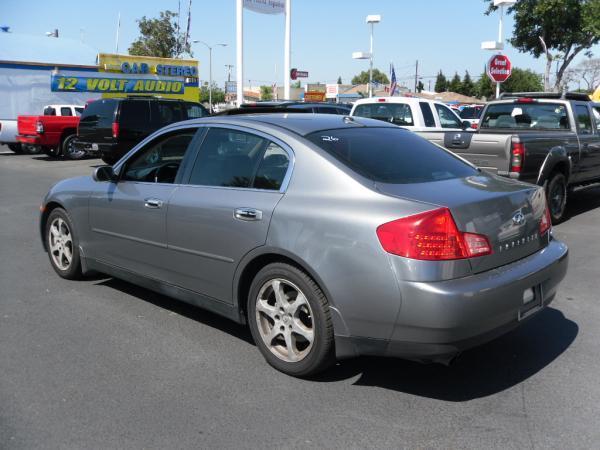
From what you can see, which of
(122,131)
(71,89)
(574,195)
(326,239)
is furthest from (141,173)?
(71,89)

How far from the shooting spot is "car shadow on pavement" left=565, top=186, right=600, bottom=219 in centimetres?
1015

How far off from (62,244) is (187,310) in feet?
5.36

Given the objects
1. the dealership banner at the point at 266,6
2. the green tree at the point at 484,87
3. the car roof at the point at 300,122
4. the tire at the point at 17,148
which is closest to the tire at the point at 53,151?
the tire at the point at 17,148

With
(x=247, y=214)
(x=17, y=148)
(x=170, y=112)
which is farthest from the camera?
(x=17, y=148)

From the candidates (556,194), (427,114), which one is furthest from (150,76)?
(556,194)

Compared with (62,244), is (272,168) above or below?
above

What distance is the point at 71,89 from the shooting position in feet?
92.5

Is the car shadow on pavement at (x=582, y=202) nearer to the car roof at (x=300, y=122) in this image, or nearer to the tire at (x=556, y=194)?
the tire at (x=556, y=194)

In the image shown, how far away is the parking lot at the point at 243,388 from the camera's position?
312 cm

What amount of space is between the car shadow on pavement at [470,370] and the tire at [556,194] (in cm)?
451

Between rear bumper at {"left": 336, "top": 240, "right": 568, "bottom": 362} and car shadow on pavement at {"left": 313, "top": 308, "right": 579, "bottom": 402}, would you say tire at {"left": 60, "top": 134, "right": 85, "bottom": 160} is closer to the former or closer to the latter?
car shadow on pavement at {"left": 313, "top": 308, "right": 579, "bottom": 402}

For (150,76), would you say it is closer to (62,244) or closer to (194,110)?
(194,110)

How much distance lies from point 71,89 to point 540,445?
2875 cm

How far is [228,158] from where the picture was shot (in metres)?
4.30
